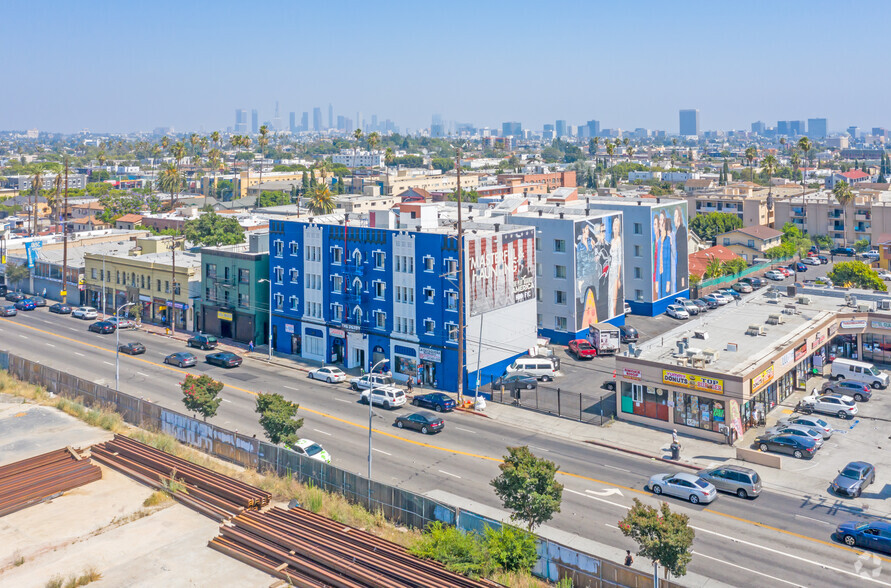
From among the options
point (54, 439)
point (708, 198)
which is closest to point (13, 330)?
point (54, 439)

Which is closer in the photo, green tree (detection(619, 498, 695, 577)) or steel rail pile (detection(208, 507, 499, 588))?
steel rail pile (detection(208, 507, 499, 588))

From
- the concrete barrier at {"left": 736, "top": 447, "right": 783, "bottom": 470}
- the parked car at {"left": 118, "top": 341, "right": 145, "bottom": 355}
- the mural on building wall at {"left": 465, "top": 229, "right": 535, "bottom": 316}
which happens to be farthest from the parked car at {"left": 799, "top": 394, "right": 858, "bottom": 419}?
the parked car at {"left": 118, "top": 341, "right": 145, "bottom": 355}

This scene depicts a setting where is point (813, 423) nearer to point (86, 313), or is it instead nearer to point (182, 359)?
point (182, 359)

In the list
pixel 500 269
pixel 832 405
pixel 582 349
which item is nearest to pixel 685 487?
pixel 832 405

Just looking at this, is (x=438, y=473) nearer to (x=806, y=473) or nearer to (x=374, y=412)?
(x=374, y=412)

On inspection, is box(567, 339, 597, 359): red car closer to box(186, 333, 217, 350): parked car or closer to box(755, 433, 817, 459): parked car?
box(755, 433, 817, 459): parked car

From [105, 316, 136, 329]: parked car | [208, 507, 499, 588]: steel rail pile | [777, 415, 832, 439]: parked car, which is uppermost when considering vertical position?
[105, 316, 136, 329]: parked car

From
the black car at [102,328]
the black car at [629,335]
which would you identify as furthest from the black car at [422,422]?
the black car at [102,328]
